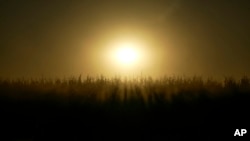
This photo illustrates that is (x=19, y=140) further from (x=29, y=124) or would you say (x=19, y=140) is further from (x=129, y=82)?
(x=129, y=82)

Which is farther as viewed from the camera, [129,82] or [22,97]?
[129,82]

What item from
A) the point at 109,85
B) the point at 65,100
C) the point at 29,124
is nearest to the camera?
the point at 29,124

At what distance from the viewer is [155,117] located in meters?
16.4

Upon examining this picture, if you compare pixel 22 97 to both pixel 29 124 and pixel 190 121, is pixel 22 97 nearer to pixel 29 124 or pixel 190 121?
pixel 29 124

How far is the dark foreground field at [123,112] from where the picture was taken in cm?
1568

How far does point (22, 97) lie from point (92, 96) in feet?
7.20

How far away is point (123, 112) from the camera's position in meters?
16.6

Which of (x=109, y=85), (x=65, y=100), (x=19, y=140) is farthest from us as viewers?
(x=109, y=85)

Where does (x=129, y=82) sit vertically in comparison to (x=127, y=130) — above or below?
above

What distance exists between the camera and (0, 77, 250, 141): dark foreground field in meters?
15.7

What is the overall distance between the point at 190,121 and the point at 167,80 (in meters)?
4.85

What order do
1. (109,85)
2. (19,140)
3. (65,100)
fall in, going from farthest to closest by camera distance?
(109,85)
(65,100)
(19,140)

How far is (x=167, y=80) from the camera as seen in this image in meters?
20.9

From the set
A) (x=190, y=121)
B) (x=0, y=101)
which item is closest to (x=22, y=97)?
(x=0, y=101)
